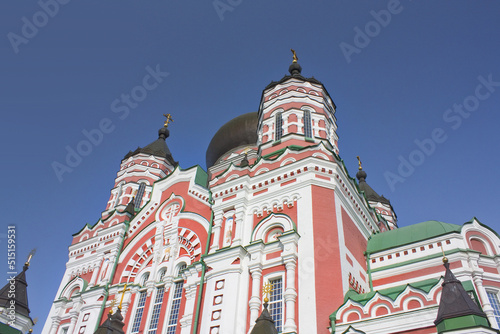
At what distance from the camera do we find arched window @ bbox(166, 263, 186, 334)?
545 inches

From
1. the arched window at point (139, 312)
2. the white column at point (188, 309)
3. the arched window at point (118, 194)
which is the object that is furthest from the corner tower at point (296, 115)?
the arched window at point (118, 194)

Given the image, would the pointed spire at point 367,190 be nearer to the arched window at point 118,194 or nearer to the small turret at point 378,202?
the small turret at point 378,202

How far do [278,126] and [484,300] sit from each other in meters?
9.82

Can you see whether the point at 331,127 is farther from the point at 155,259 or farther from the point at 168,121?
the point at 168,121

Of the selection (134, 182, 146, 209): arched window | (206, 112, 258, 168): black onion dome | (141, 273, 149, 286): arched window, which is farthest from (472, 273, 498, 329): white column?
(134, 182, 146, 209): arched window

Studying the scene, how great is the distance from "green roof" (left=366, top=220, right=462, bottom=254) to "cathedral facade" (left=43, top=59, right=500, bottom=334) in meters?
0.05

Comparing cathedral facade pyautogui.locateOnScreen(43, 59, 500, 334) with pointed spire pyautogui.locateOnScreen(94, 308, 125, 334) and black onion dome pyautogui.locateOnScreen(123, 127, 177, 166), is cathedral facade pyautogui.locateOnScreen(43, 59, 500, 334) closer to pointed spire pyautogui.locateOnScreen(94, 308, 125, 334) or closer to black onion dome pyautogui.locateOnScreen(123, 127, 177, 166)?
pointed spire pyautogui.locateOnScreen(94, 308, 125, 334)

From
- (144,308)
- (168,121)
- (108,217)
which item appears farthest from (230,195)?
(168,121)

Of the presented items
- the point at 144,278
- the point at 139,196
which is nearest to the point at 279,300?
the point at 144,278

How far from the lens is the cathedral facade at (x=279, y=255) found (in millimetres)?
11156

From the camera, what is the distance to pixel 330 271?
12047mm

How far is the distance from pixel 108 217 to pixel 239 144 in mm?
8140

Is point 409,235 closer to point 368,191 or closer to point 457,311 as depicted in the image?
point 457,311

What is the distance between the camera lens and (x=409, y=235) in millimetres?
15148
